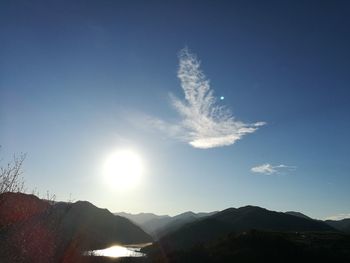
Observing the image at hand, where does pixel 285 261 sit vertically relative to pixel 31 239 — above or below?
above

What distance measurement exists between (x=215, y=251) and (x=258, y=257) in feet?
38.5

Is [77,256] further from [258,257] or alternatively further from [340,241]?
[340,241]

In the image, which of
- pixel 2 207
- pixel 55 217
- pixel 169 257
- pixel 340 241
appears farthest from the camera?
pixel 340 241

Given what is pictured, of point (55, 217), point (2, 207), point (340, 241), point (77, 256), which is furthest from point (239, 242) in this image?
point (2, 207)

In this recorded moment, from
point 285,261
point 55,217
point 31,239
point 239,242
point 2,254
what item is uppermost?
point 239,242

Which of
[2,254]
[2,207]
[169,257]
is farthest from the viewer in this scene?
[169,257]

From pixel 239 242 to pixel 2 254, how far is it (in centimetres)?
8999

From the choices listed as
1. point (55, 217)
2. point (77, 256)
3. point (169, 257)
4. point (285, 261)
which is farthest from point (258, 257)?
point (55, 217)

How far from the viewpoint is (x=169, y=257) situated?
99.6m

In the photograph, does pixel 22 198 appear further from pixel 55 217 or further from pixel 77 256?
pixel 77 256

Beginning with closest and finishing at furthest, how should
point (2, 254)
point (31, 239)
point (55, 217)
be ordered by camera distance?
point (2, 254) < point (31, 239) < point (55, 217)

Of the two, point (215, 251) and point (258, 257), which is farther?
point (215, 251)

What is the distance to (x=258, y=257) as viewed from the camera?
94.6m

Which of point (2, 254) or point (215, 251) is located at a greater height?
point (215, 251)
